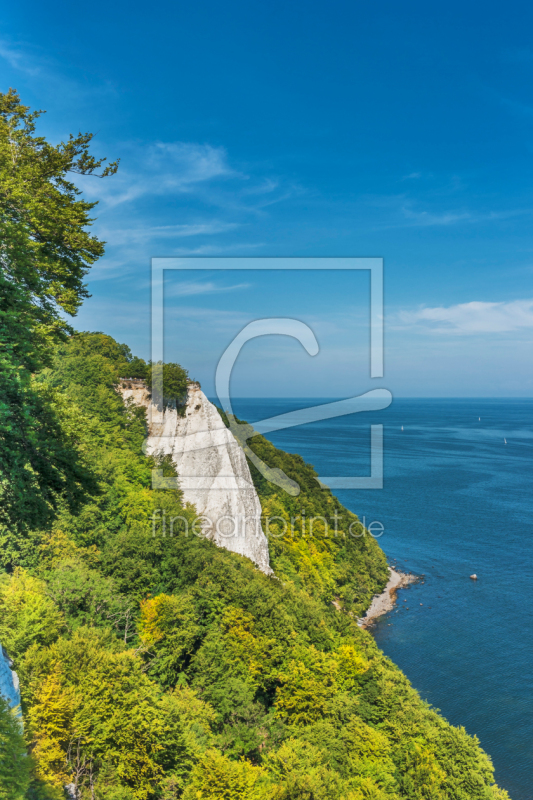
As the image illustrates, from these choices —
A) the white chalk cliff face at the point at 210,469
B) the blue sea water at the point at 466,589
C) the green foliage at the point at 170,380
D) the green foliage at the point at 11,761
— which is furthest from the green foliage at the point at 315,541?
the green foliage at the point at 11,761

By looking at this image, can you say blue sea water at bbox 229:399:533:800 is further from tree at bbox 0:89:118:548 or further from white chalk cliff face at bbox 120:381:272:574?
tree at bbox 0:89:118:548

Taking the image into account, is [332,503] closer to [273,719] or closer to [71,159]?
[273,719]

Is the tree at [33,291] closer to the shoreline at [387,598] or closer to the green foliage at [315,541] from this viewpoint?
the green foliage at [315,541]

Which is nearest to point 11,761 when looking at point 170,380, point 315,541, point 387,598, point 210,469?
point 210,469

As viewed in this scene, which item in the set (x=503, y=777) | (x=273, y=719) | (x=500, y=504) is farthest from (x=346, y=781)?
(x=500, y=504)

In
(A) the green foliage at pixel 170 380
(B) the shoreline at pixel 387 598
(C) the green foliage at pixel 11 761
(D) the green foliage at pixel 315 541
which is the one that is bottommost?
(B) the shoreline at pixel 387 598

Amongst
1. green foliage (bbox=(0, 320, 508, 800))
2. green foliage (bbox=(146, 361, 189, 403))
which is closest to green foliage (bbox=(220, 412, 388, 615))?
green foliage (bbox=(0, 320, 508, 800))

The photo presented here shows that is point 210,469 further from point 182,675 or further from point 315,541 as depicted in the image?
point 315,541
